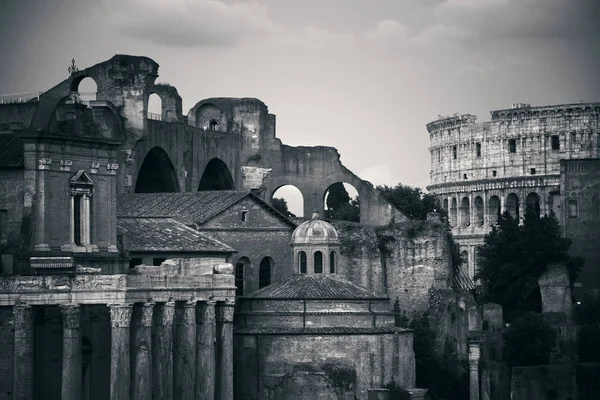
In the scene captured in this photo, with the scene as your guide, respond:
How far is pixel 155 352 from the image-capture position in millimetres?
67062

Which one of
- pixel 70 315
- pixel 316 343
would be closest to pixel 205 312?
pixel 316 343

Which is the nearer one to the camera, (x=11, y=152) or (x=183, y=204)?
(x=11, y=152)

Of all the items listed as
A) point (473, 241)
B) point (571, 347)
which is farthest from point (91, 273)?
point (473, 241)

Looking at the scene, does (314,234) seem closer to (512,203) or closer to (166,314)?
(166,314)

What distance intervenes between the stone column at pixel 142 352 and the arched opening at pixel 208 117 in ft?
108

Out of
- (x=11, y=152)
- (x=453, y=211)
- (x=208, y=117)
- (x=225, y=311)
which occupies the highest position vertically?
(x=208, y=117)

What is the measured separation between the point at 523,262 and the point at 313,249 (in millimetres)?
25105

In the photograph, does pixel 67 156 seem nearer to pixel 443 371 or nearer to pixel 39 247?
pixel 39 247

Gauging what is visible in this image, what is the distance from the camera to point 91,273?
64125 mm

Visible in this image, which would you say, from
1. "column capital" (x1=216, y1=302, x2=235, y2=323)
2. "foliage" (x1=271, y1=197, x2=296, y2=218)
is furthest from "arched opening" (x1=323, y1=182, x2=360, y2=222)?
"column capital" (x1=216, y1=302, x2=235, y2=323)

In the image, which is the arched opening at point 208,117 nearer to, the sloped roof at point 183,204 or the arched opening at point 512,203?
the sloped roof at point 183,204

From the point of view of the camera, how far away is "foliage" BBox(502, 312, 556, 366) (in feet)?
303

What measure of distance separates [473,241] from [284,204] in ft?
91.4

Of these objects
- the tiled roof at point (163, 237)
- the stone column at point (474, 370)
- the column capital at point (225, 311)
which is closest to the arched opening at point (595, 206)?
the stone column at point (474, 370)
